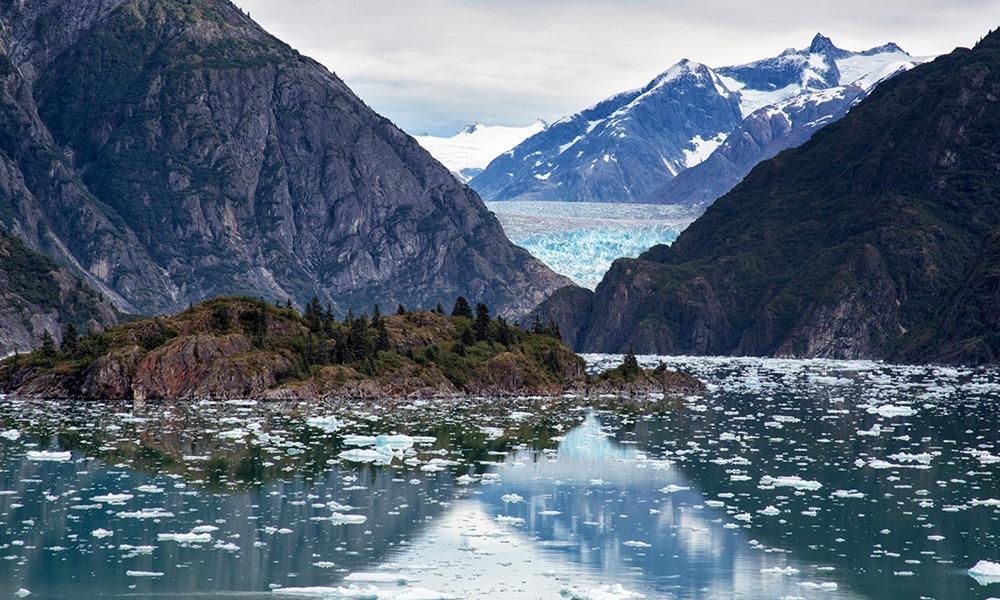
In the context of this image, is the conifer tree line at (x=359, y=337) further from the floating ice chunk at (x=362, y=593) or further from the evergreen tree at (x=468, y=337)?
the floating ice chunk at (x=362, y=593)

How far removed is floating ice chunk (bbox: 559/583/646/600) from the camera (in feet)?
115

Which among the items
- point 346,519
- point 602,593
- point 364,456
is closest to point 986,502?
point 602,593

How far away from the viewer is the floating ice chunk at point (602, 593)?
1384 inches

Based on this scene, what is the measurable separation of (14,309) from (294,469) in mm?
127984

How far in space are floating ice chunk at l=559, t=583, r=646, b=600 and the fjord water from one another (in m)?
0.15

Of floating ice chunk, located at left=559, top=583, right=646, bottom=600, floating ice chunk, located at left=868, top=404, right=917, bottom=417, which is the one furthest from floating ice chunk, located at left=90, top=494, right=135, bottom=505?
floating ice chunk, located at left=868, top=404, right=917, bottom=417

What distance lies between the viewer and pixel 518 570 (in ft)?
129

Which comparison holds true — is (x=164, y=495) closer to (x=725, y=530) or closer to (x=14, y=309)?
(x=725, y=530)

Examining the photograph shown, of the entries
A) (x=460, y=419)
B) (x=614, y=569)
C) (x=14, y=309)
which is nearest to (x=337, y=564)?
(x=614, y=569)

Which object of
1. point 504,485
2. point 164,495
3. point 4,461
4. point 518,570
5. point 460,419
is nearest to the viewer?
point 518,570

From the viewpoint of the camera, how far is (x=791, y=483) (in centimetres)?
5603

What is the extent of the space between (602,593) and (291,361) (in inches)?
2664

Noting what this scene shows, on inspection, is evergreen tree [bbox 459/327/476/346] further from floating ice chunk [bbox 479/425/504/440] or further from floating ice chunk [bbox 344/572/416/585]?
floating ice chunk [bbox 344/572/416/585]

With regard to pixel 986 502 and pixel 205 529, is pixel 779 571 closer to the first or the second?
pixel 986 502
